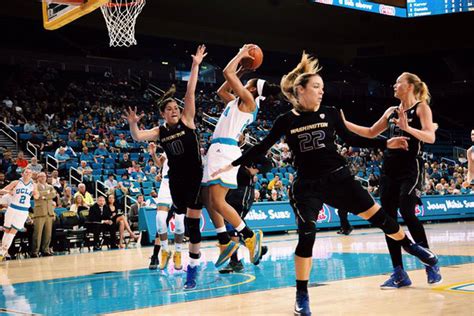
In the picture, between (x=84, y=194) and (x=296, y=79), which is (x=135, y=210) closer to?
(x=84, y=194)

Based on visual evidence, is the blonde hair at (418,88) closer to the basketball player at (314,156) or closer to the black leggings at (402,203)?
the black leggings at (402,203)

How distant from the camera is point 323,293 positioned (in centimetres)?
573

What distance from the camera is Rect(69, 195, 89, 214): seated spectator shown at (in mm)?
14680

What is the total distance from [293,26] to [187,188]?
87.4ft

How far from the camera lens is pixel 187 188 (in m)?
6.69

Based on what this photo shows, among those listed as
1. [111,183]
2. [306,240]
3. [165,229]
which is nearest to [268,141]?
[306,240]

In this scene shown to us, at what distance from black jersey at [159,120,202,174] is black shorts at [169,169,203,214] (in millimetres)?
63

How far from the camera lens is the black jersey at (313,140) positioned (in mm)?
5012

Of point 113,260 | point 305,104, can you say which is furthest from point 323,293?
point 113,260

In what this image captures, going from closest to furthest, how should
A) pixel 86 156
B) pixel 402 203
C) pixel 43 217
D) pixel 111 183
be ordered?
1. pixel 402 203
2. pixel 43 217
3. pixel 111 183
4. pixel 86 156

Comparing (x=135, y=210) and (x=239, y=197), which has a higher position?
(x=135, y=210)

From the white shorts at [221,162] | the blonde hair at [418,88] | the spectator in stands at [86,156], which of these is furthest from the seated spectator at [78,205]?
the blonde hair at [418,88]

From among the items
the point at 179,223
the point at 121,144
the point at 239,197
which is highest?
the point at 121,144

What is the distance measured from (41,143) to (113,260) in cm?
935
